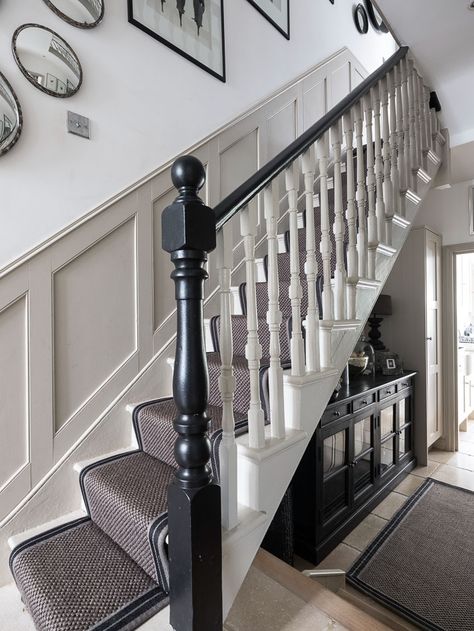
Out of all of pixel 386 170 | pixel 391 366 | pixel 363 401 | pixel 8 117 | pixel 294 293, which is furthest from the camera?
pixel 391 366

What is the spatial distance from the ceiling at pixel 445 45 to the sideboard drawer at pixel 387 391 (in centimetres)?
191

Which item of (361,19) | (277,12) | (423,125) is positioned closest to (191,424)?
(423,125)

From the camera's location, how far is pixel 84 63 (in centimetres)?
165

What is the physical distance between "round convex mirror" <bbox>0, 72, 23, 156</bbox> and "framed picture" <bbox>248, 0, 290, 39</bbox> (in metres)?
2.02

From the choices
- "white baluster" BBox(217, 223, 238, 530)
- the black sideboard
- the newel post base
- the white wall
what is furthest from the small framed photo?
the newel post base

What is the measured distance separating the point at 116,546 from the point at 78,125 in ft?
5.55

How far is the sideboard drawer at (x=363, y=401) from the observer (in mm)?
2444

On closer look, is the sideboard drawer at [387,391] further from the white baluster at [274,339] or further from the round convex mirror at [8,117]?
the round convex mirror at [8,117]

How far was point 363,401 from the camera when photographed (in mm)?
2553

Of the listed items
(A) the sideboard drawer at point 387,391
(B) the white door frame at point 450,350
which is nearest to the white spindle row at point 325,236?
(A) the sideboard drawer at point 387,391

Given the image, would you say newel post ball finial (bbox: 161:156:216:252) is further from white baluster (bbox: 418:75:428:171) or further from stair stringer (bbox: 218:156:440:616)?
white baluster (bbox: 418:75:428:171)

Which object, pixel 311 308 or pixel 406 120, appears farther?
pixel 406 120

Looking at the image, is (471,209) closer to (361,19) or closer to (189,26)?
(361,19)

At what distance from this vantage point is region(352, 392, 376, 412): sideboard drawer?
2444 millimetres
